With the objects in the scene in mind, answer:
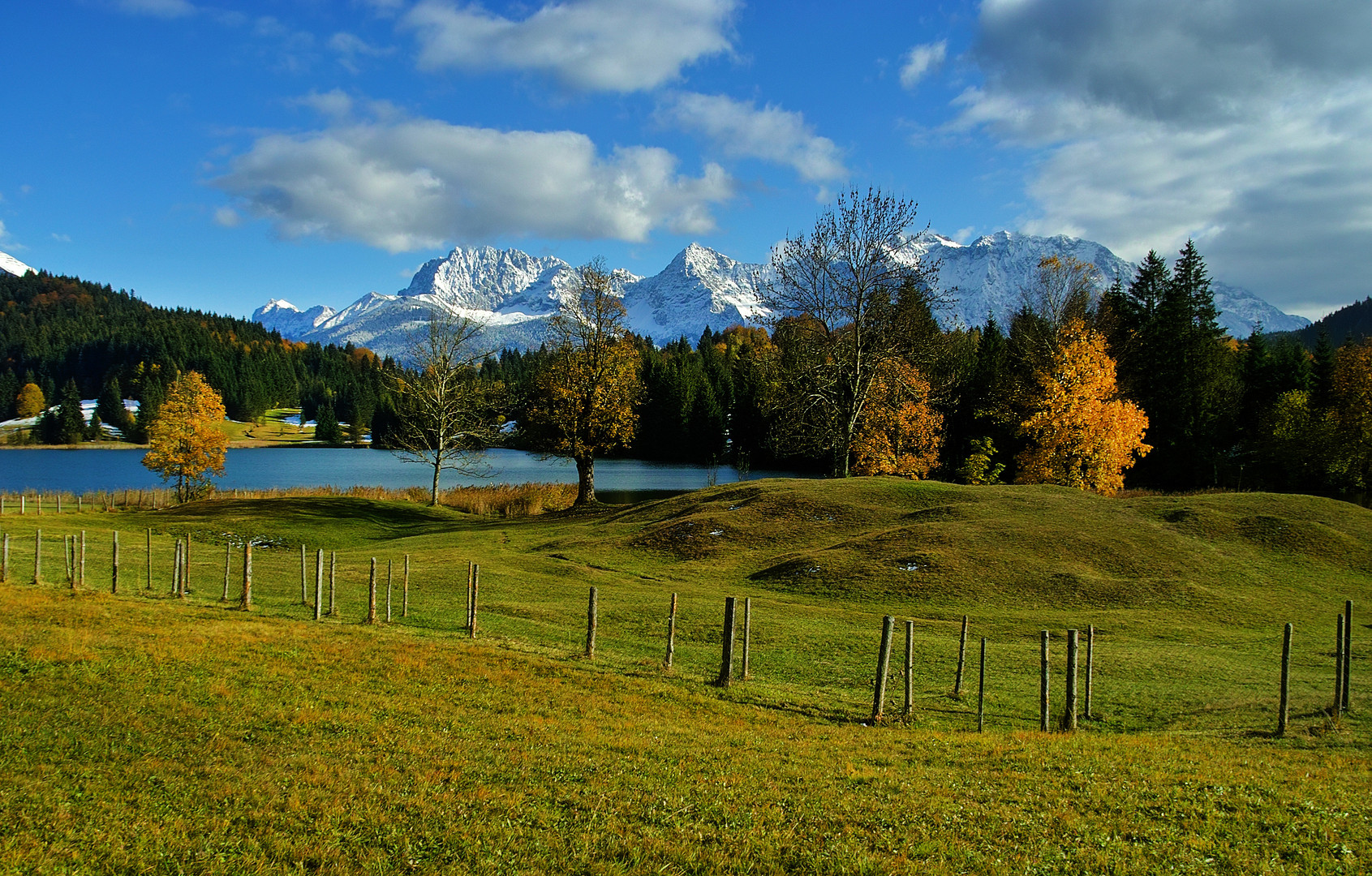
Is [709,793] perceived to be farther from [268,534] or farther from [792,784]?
[268,534]

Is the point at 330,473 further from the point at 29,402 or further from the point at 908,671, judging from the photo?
the point at 29,402

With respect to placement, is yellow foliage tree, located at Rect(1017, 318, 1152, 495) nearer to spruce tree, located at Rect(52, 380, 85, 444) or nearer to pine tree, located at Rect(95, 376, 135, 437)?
spruce tree, located at Rect(52, 380, 85, 444)

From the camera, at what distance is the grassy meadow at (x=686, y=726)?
8.16 meters

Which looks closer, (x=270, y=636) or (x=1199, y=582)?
(x=270, y=636)

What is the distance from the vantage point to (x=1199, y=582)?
31.5 metres

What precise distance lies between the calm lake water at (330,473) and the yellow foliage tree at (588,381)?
47.1ft

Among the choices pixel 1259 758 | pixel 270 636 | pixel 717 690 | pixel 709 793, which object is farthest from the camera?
pixel 270 636

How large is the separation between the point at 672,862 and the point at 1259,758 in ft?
36.8

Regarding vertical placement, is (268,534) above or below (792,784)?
below

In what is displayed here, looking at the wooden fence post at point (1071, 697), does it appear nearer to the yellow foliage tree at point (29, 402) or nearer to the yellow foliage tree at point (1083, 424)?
the yellow foliage tree at point (1083, 424)

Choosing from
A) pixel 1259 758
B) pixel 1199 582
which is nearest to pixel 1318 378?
pixel 1199 582

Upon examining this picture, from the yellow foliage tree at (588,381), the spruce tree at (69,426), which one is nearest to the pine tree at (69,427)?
the spruce tree at (69,426)

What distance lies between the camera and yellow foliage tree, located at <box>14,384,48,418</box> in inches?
7156

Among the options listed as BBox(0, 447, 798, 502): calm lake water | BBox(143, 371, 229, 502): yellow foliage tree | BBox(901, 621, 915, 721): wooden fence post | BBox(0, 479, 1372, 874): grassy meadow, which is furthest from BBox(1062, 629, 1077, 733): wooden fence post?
BBox(143, 371, 229, 502): yellow foliage tree
